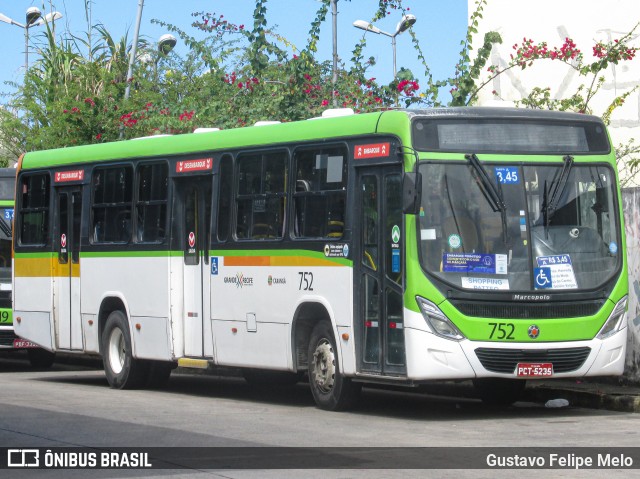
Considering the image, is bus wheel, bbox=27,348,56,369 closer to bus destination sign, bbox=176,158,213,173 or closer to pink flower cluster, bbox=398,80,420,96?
pink flower cluster, bbox=398,80,420,96

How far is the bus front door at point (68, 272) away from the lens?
20.1 meters

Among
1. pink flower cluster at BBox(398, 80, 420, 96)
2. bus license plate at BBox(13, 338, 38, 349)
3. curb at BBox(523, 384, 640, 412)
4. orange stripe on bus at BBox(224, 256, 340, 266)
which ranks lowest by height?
curb at BBox(523, 384, 640, 412)

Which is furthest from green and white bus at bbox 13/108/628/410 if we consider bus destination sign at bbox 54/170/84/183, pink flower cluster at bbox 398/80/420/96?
pink flower cluster at bbox 398/80/420/96

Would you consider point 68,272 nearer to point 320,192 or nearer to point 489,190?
point 320,192

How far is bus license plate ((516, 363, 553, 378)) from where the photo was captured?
1401 centimetres

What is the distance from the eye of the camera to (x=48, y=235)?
817 inches

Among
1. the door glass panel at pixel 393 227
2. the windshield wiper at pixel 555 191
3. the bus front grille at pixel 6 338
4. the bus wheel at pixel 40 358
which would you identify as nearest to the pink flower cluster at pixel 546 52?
the windshield wiper at pixel 555 191

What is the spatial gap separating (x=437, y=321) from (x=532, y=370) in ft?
3.44

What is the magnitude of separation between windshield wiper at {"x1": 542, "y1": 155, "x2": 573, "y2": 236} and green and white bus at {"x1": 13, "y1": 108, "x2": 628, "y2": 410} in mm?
14

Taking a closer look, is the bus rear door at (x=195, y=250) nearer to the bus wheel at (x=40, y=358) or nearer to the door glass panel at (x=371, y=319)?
the door glass panel at (x=371, y=319)

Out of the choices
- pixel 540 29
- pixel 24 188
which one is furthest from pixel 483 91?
pixel 24 188

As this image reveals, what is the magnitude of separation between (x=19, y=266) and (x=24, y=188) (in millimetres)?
1188

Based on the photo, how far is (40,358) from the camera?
2536 cm

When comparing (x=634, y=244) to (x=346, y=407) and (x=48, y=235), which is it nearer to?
(x=346, y=407)
